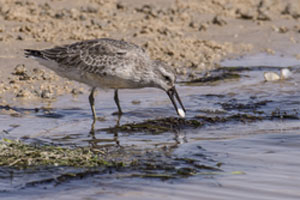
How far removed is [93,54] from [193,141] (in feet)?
7.66

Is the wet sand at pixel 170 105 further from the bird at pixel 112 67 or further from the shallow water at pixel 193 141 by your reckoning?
the bird at pixel 112 67

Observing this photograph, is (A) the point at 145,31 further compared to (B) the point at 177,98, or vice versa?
(A) the point at 145,31

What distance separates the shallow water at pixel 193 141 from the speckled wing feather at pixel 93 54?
2.32 feet

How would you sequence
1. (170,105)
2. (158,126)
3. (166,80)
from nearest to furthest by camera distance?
(158,126)
(166,80)
(170,105)

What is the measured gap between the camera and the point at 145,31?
46.5 feet

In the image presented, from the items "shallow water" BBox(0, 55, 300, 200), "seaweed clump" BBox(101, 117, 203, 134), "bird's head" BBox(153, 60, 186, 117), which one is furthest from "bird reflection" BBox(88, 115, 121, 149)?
"bird's head" BBox(153, 60, 186, 117)

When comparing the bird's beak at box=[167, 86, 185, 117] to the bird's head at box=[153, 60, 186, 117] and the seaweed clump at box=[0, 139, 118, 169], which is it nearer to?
the bird's head at box=[153, 60, 186, 117]

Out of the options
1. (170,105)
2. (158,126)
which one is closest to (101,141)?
(158,126)

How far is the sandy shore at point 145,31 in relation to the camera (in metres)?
11.4

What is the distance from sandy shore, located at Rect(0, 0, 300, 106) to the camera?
1137 centimetres

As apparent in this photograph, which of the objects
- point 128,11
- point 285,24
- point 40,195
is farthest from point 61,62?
point 285,24

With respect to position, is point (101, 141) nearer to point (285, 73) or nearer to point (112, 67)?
point (112, 67)

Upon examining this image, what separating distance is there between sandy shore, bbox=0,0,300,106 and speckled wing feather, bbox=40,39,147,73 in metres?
0.69

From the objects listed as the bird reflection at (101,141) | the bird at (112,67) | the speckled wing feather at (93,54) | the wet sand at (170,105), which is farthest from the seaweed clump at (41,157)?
the speckled wing feather at (93,54)
